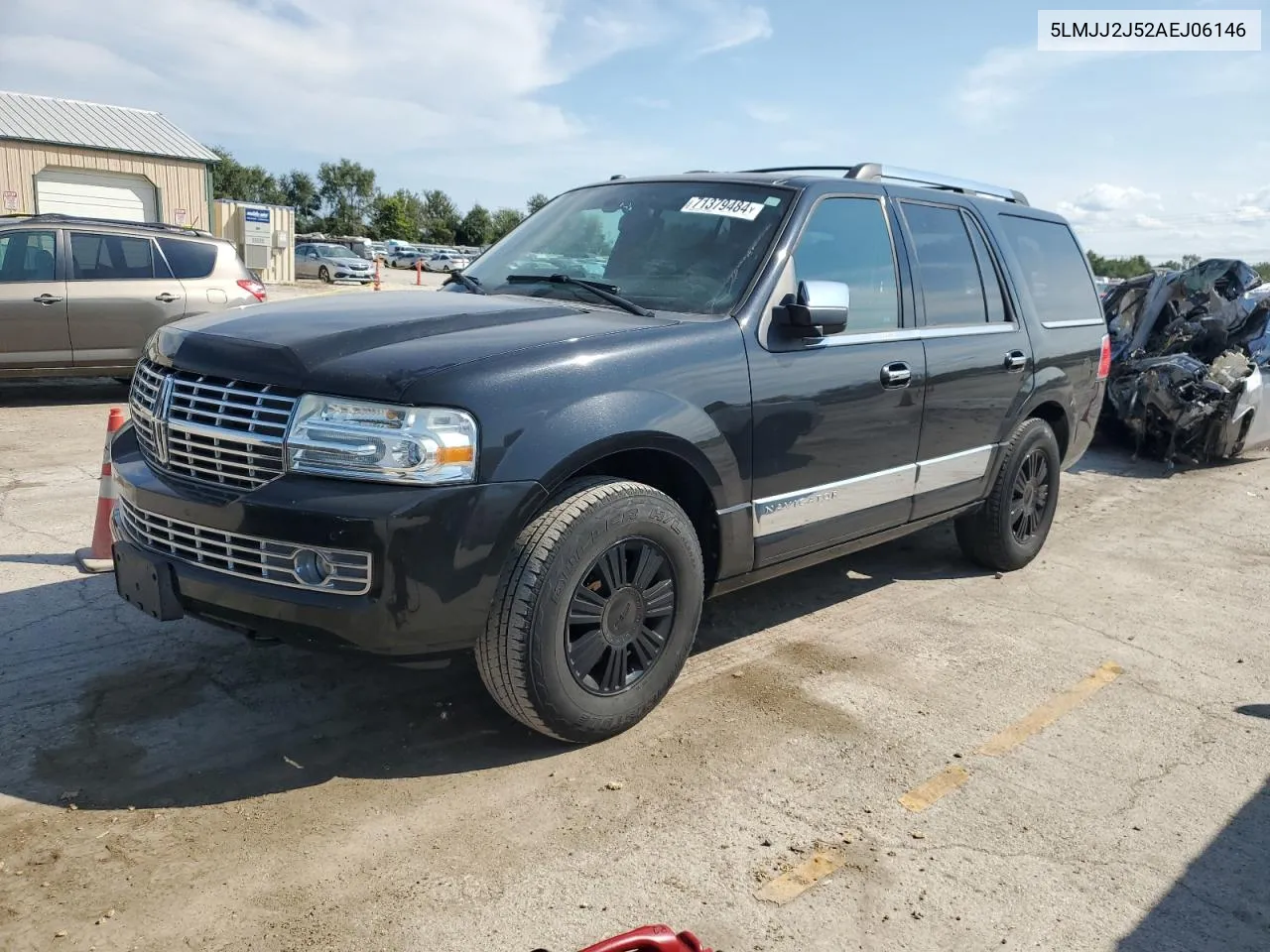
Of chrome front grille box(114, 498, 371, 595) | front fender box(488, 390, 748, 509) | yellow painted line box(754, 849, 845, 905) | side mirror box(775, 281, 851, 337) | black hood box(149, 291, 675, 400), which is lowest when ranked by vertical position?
yellow painted line box(754, 849, 845, 905)

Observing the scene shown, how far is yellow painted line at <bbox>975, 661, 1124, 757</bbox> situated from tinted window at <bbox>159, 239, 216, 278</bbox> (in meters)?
9.01

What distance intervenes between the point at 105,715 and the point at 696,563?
2.08m

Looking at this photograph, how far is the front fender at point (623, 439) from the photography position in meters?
3.08

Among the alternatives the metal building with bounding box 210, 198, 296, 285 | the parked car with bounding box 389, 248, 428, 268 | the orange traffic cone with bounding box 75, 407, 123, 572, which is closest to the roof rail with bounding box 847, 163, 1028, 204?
the orange traffic cone with bounding box 75, 407, 123, 572

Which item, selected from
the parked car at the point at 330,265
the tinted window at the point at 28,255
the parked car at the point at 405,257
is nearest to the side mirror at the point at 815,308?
the tinted window at the point at 28,255

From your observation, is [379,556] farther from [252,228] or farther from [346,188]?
[346,188]

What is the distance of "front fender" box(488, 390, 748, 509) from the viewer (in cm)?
308

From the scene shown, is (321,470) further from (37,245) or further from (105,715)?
(37,245)

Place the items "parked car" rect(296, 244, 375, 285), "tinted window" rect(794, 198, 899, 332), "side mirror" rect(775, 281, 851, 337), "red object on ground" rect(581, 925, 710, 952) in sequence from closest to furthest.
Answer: "red object on ground" rect(581, 925, 710, 952) → "side mirror" rect(775, 281, 851, 337) → "tinted window" rect(794, 198, 899, 332) → "parked car" rect(296, 244, 375, 285)

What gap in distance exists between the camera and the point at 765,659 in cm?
434

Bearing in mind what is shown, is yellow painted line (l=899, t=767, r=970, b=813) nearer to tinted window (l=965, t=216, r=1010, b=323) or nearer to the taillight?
tinted window (l=965, t=216, r=1010, b=323)

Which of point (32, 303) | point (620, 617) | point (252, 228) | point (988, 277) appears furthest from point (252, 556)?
point (252, 228)

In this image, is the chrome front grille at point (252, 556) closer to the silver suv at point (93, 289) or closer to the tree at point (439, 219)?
the silver suv at point (93, 289)

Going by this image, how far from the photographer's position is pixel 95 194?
27.2 metres
